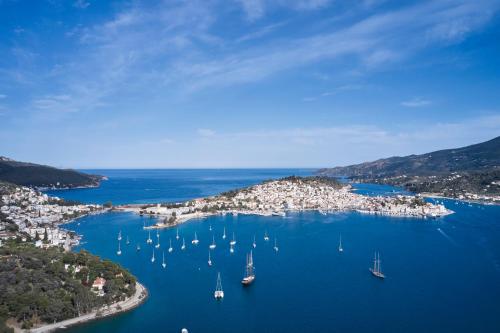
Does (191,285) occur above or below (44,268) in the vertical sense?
below

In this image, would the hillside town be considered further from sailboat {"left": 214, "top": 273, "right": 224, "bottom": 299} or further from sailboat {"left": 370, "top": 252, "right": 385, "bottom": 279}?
sailboat {"left": 370, "top": 252, "right": 385, "bottom": 279}

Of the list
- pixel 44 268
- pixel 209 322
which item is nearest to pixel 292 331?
pixel 209 322

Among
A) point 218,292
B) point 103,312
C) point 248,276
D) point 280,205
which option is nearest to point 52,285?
point 103,312

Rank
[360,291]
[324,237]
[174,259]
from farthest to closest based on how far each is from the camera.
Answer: [324,237] → [174,259] → [360,291]

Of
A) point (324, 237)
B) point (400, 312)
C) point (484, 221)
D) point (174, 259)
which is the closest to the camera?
point (400, 312)

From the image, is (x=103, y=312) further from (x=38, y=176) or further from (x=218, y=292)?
(x=38, y=176)

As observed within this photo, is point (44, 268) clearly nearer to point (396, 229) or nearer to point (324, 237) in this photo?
point (324, 237)
